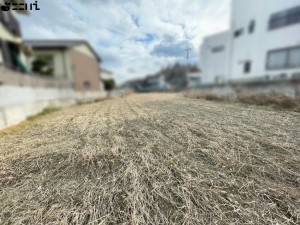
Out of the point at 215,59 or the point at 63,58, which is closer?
the point at 63,58

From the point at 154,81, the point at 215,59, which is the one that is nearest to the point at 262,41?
the point at 215,59

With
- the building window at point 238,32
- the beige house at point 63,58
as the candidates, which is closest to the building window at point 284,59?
the building window at point 238,32

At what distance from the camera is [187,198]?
130 centimetres

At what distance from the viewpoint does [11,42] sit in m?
8.36

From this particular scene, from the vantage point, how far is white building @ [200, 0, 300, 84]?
32.1ft

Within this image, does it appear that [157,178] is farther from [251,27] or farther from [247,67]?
[251,27]

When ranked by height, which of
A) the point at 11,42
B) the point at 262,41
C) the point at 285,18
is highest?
the point at 285,18

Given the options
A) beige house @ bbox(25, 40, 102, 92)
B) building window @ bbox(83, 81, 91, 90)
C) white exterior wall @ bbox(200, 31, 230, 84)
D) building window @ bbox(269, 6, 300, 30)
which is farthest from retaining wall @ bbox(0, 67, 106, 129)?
building window @ bbox(269, 6, 300, 30)

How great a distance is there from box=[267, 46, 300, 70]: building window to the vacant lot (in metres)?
9.76

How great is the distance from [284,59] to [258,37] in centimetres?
251

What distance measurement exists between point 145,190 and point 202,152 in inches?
34.2

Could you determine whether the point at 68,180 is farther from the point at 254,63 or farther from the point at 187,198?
the point at 254,63

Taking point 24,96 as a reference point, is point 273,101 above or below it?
below

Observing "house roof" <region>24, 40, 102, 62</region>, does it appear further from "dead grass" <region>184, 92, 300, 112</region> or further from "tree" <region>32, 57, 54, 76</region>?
"dead grass" <region>184, 92, 300, 112</region>
